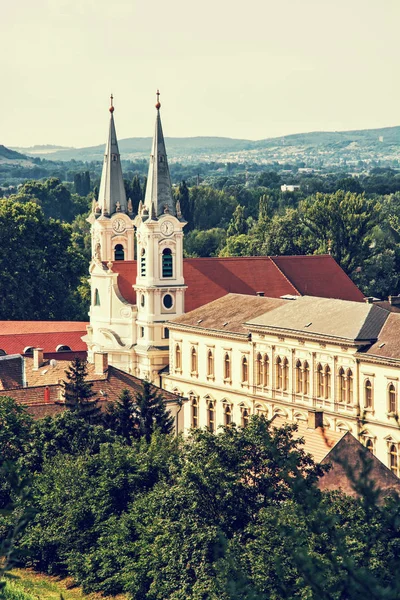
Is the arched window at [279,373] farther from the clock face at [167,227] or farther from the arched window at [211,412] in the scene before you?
the clock face at [167,227]

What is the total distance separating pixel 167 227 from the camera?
104 metres

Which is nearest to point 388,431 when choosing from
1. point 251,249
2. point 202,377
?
point 202,377

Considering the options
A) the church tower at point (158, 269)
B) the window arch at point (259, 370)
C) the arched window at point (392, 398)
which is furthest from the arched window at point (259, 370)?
the church tower at point (158, 269)

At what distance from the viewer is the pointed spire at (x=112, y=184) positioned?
111 metres

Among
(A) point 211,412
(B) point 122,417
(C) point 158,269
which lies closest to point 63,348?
(C) point 158,269

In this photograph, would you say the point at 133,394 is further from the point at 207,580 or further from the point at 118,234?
the point at 118,234

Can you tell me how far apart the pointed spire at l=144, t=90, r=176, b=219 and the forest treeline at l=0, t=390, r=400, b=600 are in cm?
3421

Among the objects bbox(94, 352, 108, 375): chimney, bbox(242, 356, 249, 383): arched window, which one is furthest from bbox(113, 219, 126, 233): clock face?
bbox(94, 352, 108, 375): chimney

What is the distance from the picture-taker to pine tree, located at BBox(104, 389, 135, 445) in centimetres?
7444

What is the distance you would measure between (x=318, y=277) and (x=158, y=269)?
11.3m

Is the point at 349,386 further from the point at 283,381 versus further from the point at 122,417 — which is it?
the point at 122,417

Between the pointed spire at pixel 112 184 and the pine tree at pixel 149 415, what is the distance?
34.8 m

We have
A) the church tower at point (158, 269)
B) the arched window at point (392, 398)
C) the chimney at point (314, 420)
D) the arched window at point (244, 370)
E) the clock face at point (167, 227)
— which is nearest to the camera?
the chimney at point (314, 420)

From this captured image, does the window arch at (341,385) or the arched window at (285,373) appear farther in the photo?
the arched window at (285,373)
